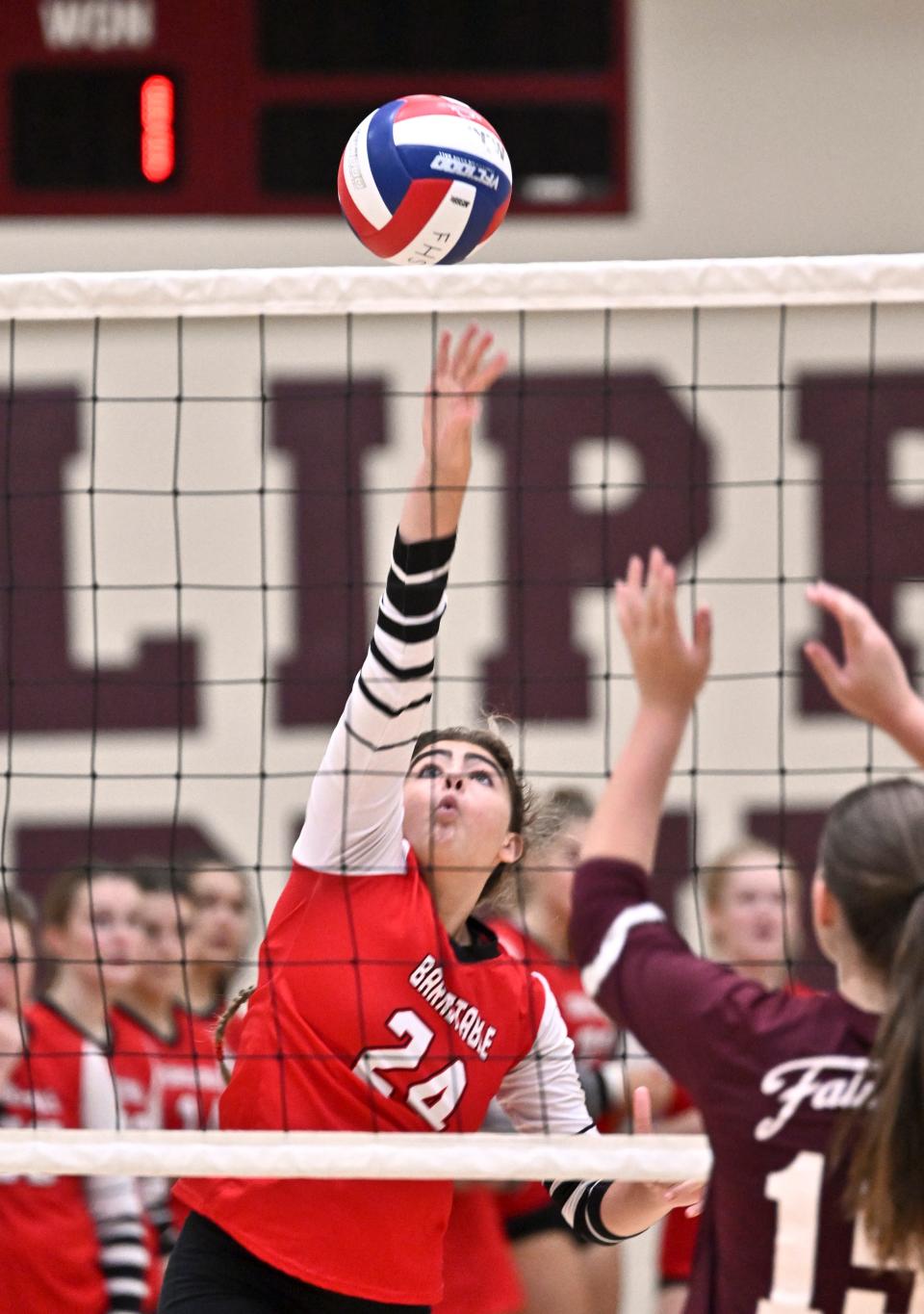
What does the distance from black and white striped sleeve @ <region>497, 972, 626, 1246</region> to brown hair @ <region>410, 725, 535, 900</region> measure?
0.77 feet

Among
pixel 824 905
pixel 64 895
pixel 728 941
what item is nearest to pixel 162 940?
pixel 64 895

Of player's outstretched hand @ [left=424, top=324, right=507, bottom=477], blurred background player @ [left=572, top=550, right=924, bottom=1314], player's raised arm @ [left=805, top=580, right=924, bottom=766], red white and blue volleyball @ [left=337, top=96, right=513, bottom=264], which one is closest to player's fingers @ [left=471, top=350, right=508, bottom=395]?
player's outstretched hand @ [left=424, top=324, right=507, bottom=477]

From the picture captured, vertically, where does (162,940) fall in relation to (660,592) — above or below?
below

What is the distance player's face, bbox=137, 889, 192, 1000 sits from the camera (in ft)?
17.1

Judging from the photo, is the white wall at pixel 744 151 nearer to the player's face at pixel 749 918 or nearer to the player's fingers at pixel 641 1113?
the player's face at pixel 749 918

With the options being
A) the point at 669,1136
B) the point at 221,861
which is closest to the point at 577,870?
the point at 669,1136

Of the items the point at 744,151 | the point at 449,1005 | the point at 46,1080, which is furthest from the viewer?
the point at 744,151

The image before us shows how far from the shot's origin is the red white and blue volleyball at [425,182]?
3398mm

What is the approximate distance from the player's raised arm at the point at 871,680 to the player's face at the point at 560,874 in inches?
105

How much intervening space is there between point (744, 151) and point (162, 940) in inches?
133

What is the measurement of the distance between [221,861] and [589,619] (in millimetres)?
1484

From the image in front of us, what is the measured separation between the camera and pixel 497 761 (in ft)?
10.6

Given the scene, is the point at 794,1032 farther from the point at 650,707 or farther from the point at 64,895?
the point at 64,895

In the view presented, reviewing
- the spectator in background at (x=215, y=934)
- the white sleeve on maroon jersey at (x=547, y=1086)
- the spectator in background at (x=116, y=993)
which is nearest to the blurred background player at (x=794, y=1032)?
the white sleeve on maroon jersey at (x=547, y=1086)
